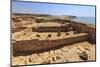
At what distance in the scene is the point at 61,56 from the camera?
9.22ft

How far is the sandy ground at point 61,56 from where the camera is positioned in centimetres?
262

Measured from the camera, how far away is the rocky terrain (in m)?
2.62

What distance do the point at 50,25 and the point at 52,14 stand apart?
0.52ft

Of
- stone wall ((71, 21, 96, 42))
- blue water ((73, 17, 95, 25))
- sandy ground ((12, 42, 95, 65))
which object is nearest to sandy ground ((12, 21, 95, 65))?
sandy ground ((12, 42, 95, 65))

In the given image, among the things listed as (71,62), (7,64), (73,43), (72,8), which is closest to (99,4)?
(72,8)

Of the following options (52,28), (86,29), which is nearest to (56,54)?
(52,28)

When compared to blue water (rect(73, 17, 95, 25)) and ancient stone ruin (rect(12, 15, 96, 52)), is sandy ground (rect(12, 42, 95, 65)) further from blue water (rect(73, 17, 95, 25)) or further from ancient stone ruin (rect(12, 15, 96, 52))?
blue water (rect(73, 17, 95, 25))

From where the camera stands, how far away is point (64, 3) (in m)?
2.85

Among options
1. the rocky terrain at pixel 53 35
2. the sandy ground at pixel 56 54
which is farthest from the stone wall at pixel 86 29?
the sandy ground at pixel 56 54

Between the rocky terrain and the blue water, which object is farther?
the blue water

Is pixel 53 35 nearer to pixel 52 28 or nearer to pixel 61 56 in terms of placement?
pixel 52 28

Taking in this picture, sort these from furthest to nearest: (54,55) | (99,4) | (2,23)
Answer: (99,4) < (54,55) < (2,23)

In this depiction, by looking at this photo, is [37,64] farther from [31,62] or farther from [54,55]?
[54,55]

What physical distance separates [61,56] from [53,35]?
1.05 feet
